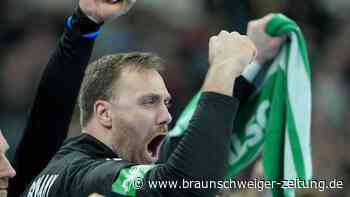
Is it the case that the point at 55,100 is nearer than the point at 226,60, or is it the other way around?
the point at 226,60

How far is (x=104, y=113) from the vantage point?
10.7ft

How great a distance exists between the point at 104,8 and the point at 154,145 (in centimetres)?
57

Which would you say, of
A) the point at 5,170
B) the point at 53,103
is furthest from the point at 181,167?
the point at 53,103

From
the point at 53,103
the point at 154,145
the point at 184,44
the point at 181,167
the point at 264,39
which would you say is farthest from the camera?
the point at 184,44

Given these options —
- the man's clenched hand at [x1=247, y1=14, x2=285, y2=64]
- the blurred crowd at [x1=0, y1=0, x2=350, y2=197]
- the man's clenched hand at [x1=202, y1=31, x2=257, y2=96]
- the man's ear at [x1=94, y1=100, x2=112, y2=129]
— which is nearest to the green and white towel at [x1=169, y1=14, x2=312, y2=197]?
the man's clenched hand at [x1=247, y1=14, x2=285, y2=64]

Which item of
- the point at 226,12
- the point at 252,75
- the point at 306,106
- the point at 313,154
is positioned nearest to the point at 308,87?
the point at 306,106

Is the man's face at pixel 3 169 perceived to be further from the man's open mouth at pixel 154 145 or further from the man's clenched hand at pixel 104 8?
the man's clenched hand at pixel 104 8

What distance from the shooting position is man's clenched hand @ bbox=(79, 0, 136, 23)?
3.35 metres

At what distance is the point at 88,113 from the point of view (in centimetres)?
335

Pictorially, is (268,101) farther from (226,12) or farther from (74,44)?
(226,12)

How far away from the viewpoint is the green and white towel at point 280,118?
12.5ft

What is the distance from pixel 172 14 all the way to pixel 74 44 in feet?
14.0

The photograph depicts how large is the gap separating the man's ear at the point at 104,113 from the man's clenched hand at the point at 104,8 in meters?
Answer: 0.36

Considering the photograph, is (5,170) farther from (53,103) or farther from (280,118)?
(280,118)
